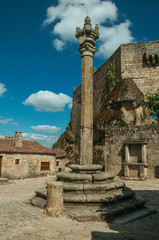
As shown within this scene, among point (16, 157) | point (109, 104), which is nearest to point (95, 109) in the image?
point (109, 104)

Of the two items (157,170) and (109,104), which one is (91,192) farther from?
(109,104)

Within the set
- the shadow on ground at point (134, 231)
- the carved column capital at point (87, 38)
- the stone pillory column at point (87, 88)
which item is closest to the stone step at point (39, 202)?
the stone pillory column at point (87, 88)

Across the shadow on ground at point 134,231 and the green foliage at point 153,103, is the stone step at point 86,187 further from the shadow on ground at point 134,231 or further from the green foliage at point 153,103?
the green foliage at point 153,103

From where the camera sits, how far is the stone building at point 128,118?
12922 mm

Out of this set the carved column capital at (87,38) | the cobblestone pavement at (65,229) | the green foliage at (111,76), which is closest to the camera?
the cobblestone pavement at (65,229)

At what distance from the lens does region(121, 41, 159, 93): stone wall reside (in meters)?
18.2

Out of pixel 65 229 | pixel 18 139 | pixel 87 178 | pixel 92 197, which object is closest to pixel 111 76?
pixel 18 139

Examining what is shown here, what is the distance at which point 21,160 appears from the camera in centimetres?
1714

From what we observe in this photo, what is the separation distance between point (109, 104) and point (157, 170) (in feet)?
23.2

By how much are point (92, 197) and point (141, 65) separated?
16.7 meters

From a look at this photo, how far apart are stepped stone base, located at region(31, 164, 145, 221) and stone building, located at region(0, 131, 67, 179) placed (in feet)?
37.2

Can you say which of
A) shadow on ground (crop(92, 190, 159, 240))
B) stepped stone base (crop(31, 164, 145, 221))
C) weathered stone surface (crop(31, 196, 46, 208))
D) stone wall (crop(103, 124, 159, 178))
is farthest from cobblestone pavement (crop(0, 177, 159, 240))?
stone wall (crop(103, 124, 159, 178))

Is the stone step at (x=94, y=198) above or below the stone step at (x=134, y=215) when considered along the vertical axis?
above

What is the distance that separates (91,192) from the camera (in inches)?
210
